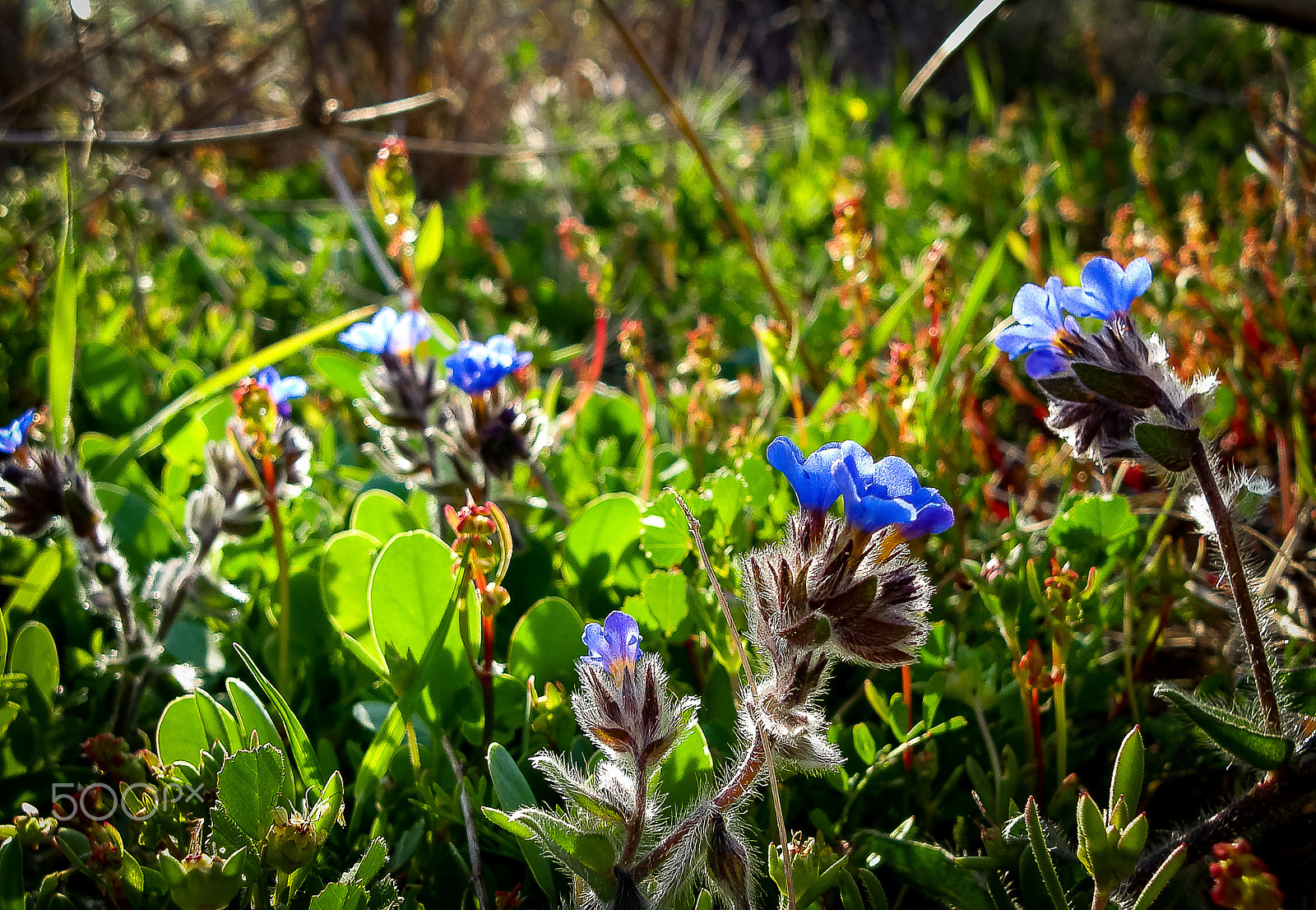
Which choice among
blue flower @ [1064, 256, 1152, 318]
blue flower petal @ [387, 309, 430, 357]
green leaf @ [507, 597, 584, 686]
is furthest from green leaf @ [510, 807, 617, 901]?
blue flower petal @ [387, 309, 430, 357]

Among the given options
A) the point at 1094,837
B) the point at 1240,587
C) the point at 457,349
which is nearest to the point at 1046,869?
the point at 1094,837

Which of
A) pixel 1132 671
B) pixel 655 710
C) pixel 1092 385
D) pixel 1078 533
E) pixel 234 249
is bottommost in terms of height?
pixel 1132 671

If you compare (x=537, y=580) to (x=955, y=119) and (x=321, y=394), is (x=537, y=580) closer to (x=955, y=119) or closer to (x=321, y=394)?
(x=321, y=394)

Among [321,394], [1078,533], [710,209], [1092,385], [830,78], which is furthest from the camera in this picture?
[830,78]

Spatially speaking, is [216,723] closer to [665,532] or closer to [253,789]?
[253,789]

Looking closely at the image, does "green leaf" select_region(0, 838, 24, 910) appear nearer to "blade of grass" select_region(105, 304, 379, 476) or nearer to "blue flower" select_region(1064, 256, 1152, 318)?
"blade of grass" select_region(105, 304, 379, 476)

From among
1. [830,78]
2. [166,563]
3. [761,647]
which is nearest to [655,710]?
[761,647]

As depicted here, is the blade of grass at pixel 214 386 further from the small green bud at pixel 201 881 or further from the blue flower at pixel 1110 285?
the blue flower at pixel 1110 285
